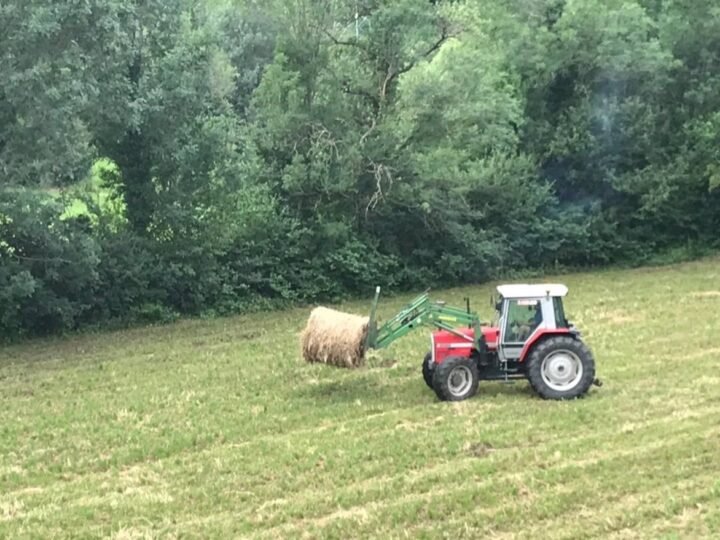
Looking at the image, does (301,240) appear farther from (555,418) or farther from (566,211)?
(555,418)

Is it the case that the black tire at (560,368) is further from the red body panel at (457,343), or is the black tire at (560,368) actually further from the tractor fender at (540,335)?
the red body panel at (457,343)

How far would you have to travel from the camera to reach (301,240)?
63.4 ft

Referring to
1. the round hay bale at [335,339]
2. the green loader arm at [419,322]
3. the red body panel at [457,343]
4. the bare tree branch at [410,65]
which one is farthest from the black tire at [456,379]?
the bare tree branch at [410,65]

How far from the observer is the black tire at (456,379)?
32.8 feet

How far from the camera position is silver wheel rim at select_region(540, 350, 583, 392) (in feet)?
32.6

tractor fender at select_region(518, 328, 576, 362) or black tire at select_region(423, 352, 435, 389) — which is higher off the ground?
tractor fender at select_region(518, 328, 576, 362)

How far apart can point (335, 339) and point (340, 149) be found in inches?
358

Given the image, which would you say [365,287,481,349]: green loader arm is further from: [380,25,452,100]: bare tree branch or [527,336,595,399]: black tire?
[380,25,452,100]: bare tree branch

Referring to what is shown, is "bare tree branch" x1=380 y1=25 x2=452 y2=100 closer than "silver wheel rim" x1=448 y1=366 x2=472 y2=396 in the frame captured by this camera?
No

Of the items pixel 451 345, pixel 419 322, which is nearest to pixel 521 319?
pixel 451 345

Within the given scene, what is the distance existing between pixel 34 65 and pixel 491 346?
308 inches

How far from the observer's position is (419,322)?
33.3 feet

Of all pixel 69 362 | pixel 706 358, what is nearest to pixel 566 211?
pixel 706 358

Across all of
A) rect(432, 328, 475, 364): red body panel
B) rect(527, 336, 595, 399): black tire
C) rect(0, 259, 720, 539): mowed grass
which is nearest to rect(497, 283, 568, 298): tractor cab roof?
rect(527, 336, 595, 399): black tire
